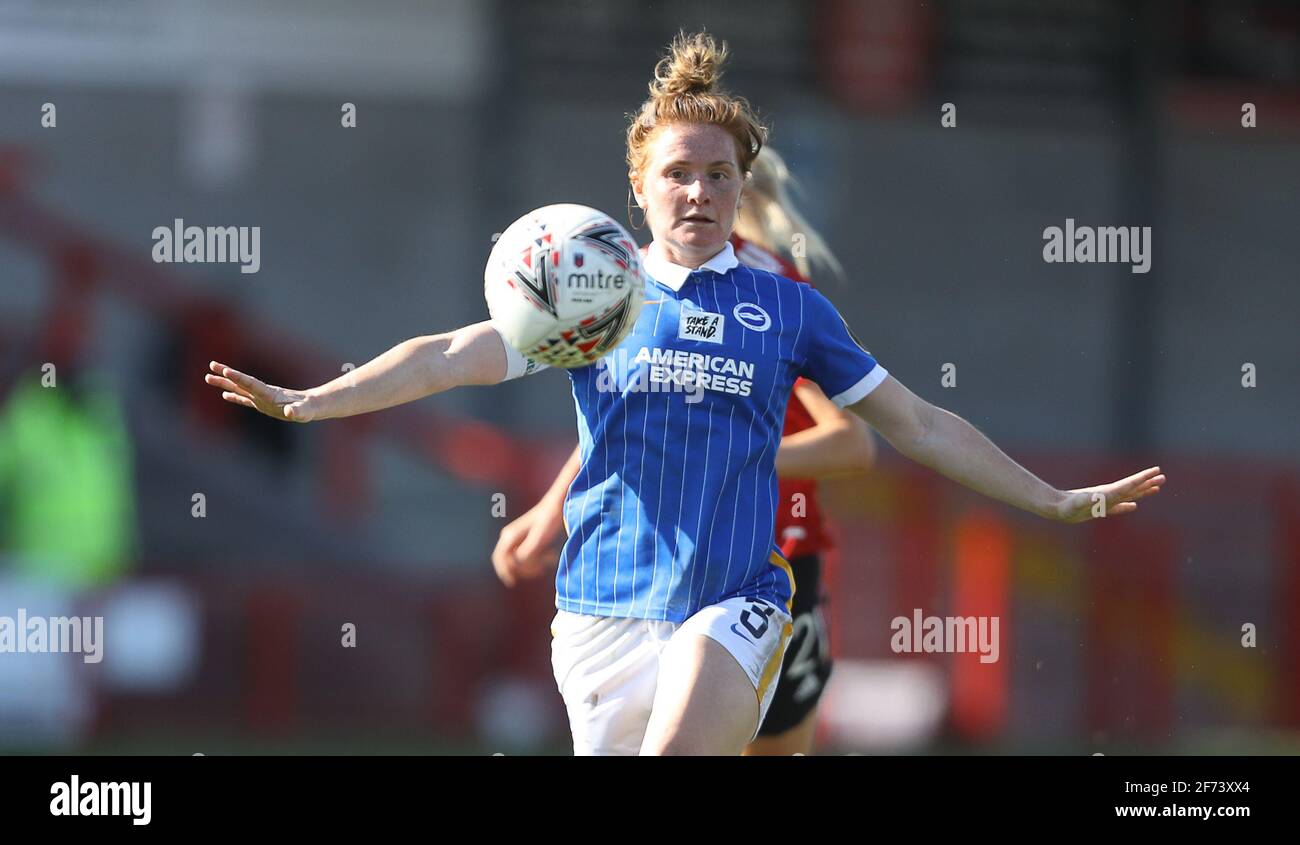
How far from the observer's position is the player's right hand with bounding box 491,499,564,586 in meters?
4.24

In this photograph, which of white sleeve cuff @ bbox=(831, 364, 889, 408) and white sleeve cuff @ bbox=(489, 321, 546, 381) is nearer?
white sleeve cuff @ bbox=(489, 321, 546, 381)

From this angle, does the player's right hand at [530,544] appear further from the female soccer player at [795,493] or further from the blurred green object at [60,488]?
the blurred green object at [60,488]

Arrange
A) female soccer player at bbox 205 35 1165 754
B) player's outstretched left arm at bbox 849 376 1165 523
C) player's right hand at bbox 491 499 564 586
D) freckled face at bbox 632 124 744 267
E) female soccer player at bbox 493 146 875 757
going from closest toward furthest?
1. female soccer player at bbox 205 35 1165 754
2. freckled face at bbox 632 124 744 267
3. player's outstretched left arm at bbox 849 376 1165 523
4. player's right hand at bbox 491 499 564 586
5. female soccer player at bbox 493 146 875 757

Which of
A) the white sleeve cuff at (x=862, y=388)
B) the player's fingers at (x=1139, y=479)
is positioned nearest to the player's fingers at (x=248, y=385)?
the white sleeve cuff at (x=862, y=388)

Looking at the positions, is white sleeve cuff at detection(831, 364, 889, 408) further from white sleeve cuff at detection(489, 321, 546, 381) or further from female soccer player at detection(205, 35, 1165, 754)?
white sleeve cuff at detection(489, 321, 546, 381)

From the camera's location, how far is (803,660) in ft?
15.2

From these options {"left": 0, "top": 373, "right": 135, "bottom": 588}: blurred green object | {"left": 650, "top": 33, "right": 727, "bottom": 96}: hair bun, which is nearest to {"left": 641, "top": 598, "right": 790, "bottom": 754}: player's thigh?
{"left": 650, "top": 33, "right": 727, "bottom": 96}: hair bun

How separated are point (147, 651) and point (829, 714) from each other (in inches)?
136

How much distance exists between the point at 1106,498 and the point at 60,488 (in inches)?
272

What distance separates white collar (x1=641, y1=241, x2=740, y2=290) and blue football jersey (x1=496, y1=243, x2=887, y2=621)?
14 millimetres

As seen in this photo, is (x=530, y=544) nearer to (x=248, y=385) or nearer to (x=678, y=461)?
(x=678, y=461)

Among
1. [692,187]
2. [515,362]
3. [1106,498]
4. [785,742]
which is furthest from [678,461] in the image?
[785,742]

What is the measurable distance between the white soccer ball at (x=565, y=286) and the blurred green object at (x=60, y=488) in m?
6.25
